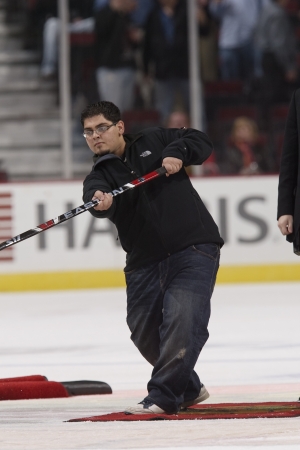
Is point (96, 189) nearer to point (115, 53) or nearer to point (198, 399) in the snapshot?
point (198, 399)

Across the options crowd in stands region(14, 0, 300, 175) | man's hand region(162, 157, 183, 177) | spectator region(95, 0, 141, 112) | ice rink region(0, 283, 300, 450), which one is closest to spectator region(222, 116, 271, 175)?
crowd in stands region(14, 0, 300, 175)

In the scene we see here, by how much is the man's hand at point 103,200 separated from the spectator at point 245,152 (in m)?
5.95

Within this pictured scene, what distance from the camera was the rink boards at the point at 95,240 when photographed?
9297 mm

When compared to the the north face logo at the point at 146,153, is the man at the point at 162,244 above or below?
below

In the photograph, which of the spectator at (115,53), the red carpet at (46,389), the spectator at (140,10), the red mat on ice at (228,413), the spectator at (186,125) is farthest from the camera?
the spectator at (140,10)

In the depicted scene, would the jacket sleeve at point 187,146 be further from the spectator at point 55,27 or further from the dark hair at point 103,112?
the spectator at point 55,27

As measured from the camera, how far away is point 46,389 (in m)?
4.80

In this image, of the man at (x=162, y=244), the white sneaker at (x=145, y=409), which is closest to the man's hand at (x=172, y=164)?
the man at (x=162, y=244)

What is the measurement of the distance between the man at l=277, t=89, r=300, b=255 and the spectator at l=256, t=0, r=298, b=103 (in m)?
6.74

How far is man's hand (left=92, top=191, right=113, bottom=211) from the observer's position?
3955 mm

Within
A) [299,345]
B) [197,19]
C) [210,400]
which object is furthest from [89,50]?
[210,400]

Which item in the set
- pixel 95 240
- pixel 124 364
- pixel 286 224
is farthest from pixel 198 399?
pixel 95 240

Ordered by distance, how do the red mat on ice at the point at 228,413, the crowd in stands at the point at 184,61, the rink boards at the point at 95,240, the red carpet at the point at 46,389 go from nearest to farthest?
the red mat on ice at the point at 228,413 → the red carpet at the point at 46,389 → the rink boards at the point at 95,240 → the crowd in stands at the point at 184,61

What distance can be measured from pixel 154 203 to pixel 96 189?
231mm
